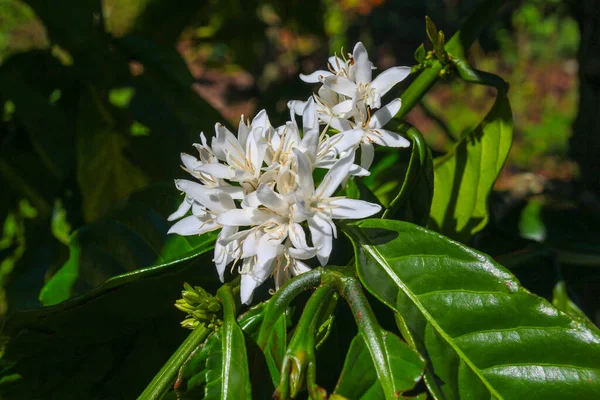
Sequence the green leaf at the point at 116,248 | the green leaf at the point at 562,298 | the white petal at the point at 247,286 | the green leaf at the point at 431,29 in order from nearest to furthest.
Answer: the white petal at the point at 247,286 → the green leaf at the point at 431,29 → the green leaf at the point at 116,248 → the green leaf at the point at 562,298

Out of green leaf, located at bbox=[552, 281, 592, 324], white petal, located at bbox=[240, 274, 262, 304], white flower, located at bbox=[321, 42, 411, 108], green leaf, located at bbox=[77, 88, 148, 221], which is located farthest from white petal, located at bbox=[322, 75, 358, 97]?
green leaf, located at bbox=[77, 88, 148, 221]

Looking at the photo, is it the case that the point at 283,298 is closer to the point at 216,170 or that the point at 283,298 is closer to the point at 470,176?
the point at 216,170

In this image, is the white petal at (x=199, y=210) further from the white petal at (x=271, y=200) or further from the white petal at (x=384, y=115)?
the white petal at (x=384, y=115)

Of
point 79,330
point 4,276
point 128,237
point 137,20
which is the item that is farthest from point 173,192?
point 137,20

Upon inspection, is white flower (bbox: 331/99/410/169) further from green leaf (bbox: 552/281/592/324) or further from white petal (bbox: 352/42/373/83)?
green leaf (bbox: 552/281/592/324)

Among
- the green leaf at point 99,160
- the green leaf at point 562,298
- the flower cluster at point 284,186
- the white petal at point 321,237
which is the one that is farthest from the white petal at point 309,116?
the green leaf at point 99,160

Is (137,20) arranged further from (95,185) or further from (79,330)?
(79,330)
